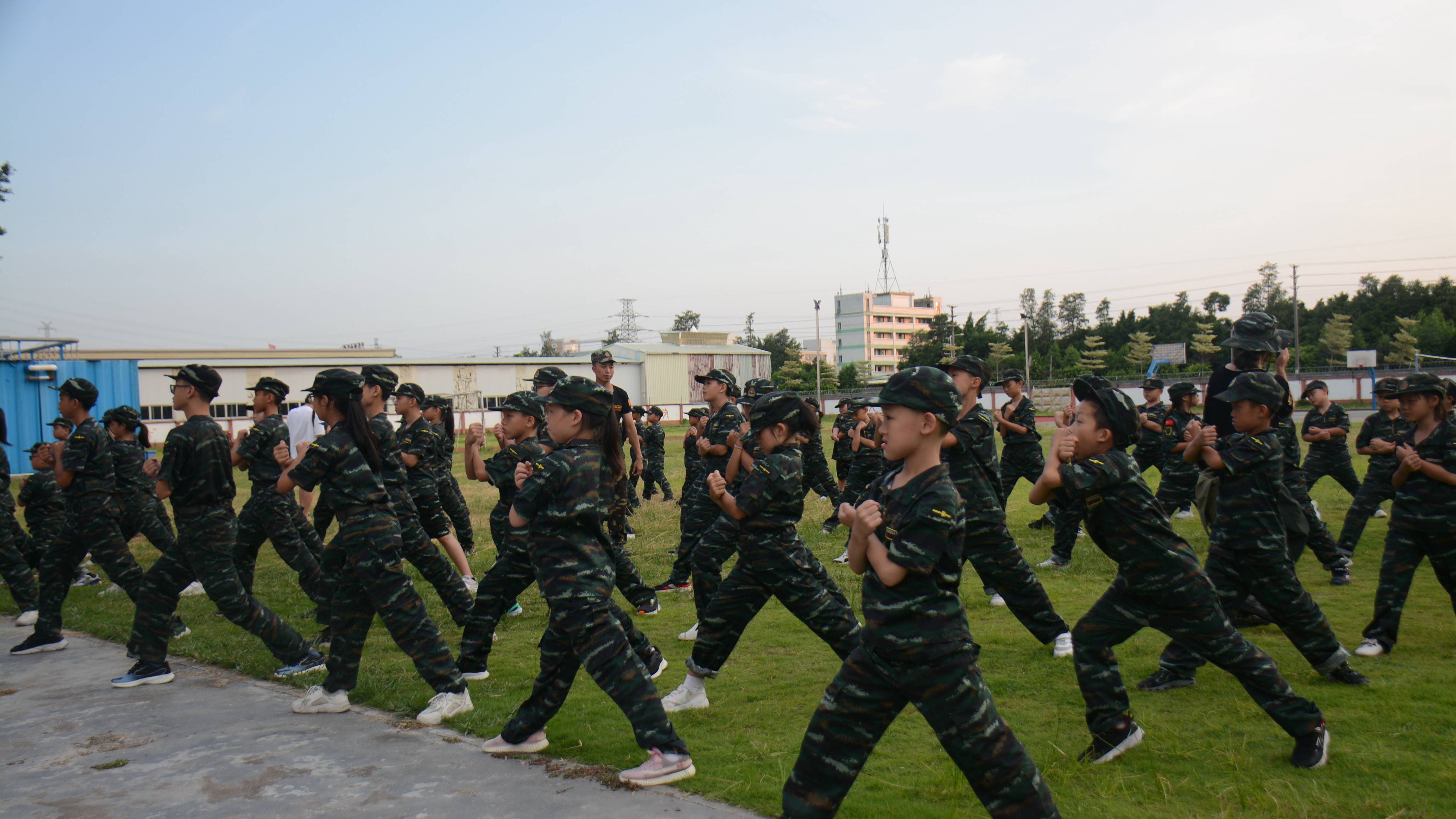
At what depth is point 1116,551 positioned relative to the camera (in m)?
4.41

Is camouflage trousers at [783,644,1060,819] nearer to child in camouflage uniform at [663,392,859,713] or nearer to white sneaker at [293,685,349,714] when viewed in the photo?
child in camouflage uniform at [663,392,859,713]

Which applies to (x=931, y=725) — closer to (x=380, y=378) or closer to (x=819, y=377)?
(x=380, y=378)

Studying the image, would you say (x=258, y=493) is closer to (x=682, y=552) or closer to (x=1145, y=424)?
(x=682, y=552)

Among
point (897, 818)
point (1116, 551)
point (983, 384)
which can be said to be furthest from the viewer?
point (983, 384)

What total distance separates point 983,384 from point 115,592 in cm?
966

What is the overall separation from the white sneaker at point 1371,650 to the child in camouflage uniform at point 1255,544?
0.45 meters

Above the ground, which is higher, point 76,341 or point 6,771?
point 76,341

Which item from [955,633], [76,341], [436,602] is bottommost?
[436,602]

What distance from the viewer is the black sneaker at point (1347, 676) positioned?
5.30m

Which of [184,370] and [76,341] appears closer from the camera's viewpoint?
[184,370]

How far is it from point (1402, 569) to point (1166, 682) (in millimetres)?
1985

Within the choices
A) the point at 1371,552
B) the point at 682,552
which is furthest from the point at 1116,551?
the point at 1371,552

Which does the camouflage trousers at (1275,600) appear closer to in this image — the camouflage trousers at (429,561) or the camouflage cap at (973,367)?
the camouflage cap at (973,367)

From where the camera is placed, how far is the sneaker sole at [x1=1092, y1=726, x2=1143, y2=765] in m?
4.30
